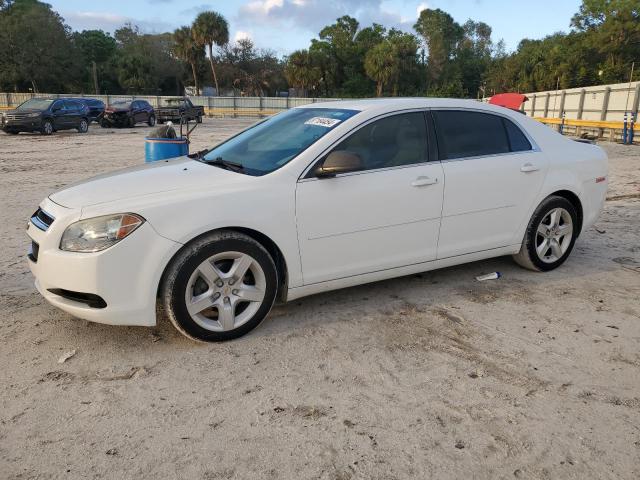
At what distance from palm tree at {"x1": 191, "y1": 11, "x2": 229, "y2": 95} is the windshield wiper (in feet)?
173

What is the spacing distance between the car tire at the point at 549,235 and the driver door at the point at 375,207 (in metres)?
1.13

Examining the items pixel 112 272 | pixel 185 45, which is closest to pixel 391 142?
pixel 112 272

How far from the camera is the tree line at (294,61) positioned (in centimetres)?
5200

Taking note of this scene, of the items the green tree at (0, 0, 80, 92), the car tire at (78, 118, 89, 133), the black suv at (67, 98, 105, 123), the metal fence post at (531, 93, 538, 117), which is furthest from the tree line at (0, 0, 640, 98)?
the car tire at (78, 118, 89, 133)

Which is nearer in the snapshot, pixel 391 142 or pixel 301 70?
pixel 391 142

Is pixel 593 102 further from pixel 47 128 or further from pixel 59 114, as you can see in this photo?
pixel 47 128

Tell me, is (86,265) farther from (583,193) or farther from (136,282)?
(583,193)

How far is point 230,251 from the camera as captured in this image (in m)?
3.41

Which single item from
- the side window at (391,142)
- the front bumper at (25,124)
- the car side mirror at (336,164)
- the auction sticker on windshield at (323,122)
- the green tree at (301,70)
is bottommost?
the front bumper at (25,124)

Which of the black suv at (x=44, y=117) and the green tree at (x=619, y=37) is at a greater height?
the green tree at (x=619, y=37)

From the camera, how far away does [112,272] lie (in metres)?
3.17

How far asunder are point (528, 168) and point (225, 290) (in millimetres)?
2784

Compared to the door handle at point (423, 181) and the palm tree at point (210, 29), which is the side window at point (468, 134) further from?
the palm tree at point (210, 29)

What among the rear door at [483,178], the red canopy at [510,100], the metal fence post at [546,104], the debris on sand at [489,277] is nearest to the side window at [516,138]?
the rear door at [483,178]
